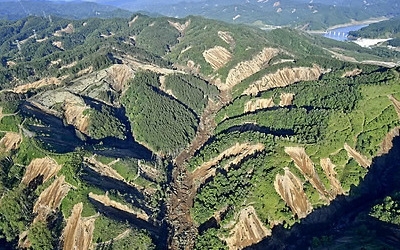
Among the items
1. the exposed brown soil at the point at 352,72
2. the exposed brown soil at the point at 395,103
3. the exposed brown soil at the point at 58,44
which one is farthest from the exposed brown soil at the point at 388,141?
the exposed brown soil at the point at 58,44

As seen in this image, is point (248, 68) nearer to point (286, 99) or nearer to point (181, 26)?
point (286, 99)

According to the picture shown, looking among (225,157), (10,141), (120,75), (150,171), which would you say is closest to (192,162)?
(225,157)

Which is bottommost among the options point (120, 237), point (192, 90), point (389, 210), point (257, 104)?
point (389, 210)

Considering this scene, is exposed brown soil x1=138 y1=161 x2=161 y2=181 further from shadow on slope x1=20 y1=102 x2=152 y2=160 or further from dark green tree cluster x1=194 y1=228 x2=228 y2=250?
dark green tree cluster x1=194 y1=228 x2=228 y2=250

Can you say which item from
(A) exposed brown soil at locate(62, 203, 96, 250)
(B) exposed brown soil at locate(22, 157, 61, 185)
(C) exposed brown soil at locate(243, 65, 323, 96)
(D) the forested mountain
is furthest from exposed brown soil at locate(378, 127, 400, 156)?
(B) exposed brown soil at locate(22, 157, 61, 185)

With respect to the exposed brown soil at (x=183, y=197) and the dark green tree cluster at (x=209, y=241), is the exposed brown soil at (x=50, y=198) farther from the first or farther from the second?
the dark green tree cluster at (x=209, y=241)

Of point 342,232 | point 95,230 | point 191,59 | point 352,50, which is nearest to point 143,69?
point 191,59

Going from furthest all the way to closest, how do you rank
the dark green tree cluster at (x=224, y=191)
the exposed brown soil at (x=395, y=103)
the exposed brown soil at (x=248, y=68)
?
the exposed brown soil at (x=248, y=68), the exposed brown soil at (x=395, y=103), the dark green tree cluster at (x=224, y=191)
